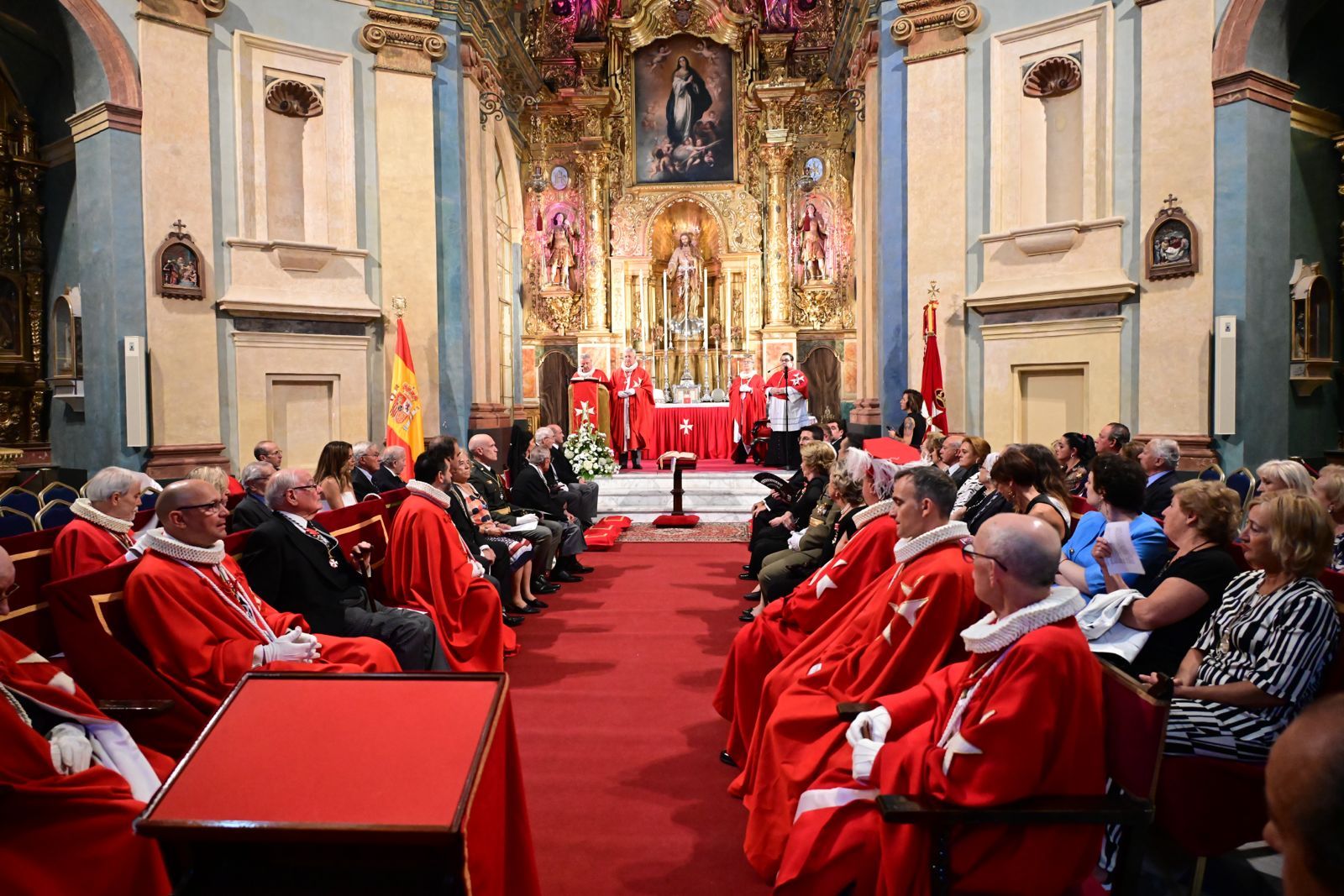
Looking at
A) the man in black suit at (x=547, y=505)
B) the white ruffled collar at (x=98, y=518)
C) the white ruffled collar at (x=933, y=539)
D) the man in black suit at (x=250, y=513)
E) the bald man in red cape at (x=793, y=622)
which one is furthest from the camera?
the man in black suit at (x=547, y=505)

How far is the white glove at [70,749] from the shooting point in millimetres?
2574

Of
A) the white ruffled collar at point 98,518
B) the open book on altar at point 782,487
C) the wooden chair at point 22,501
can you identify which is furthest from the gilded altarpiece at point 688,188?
the white ruffled collar at point 98,518

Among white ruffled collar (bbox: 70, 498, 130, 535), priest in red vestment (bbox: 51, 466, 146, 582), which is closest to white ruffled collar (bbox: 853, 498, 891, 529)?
priest in red vestment (bbox: 51, 466, 146, 582)

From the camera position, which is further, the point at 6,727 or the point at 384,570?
the point at 384,570

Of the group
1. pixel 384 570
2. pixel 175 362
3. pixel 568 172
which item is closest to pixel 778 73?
pixel 568 172

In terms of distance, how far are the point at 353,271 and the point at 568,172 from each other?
26.0ft

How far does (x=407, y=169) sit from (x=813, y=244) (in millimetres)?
8792

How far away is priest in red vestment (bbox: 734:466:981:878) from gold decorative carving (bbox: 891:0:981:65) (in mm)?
8899

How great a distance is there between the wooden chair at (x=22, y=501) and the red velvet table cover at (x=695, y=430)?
31.8 ft

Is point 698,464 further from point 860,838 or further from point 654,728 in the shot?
point 860,838

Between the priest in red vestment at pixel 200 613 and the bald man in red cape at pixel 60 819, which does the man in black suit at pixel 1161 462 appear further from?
the bald man in red cape at pixel 60 819

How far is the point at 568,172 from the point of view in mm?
18031

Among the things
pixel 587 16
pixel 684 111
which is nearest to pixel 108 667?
pixel 684 111

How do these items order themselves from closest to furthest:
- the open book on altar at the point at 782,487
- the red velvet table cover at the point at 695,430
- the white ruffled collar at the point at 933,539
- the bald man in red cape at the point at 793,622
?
1. the white ruffled collar at the point at 933,539
2. the bald man in red cape at the point at 793,622
3. the open book on altar at the point at 782,487
4. the red velvet table cover at the point at 695,430
